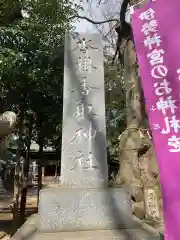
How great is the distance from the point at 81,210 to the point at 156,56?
197cm

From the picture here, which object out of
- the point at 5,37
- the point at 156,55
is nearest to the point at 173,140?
the point at 156,55

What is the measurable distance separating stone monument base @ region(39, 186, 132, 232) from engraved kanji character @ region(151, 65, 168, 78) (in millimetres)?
1640

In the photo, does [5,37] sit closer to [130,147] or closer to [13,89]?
[13,89]

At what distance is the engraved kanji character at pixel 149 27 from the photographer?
2670mm

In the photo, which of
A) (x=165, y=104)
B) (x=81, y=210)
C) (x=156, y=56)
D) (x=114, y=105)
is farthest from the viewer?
(x=114, y=105)

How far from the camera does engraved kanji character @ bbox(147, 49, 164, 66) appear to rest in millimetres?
2523

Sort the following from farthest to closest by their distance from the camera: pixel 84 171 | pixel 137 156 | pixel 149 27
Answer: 1. pixel 137 156
2. pixel 84 171
3. pixel 149 27

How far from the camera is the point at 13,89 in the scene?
9.39m

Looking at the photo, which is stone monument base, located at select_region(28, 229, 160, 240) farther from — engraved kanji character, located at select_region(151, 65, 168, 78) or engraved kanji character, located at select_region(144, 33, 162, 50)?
engraved kanji character, located at select_region(144, 33, 162, 50)

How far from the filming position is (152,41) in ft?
8.73

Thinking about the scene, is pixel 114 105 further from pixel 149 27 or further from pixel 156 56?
pixel 156 56

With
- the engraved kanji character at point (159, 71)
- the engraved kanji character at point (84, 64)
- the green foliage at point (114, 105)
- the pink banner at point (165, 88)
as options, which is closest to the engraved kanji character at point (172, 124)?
the pink banner at point (165, 88)

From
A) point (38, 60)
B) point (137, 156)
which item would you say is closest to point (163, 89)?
point (137, 156)

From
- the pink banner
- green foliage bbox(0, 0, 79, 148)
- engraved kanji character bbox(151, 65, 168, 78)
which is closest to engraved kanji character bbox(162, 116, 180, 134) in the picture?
the pink banner
